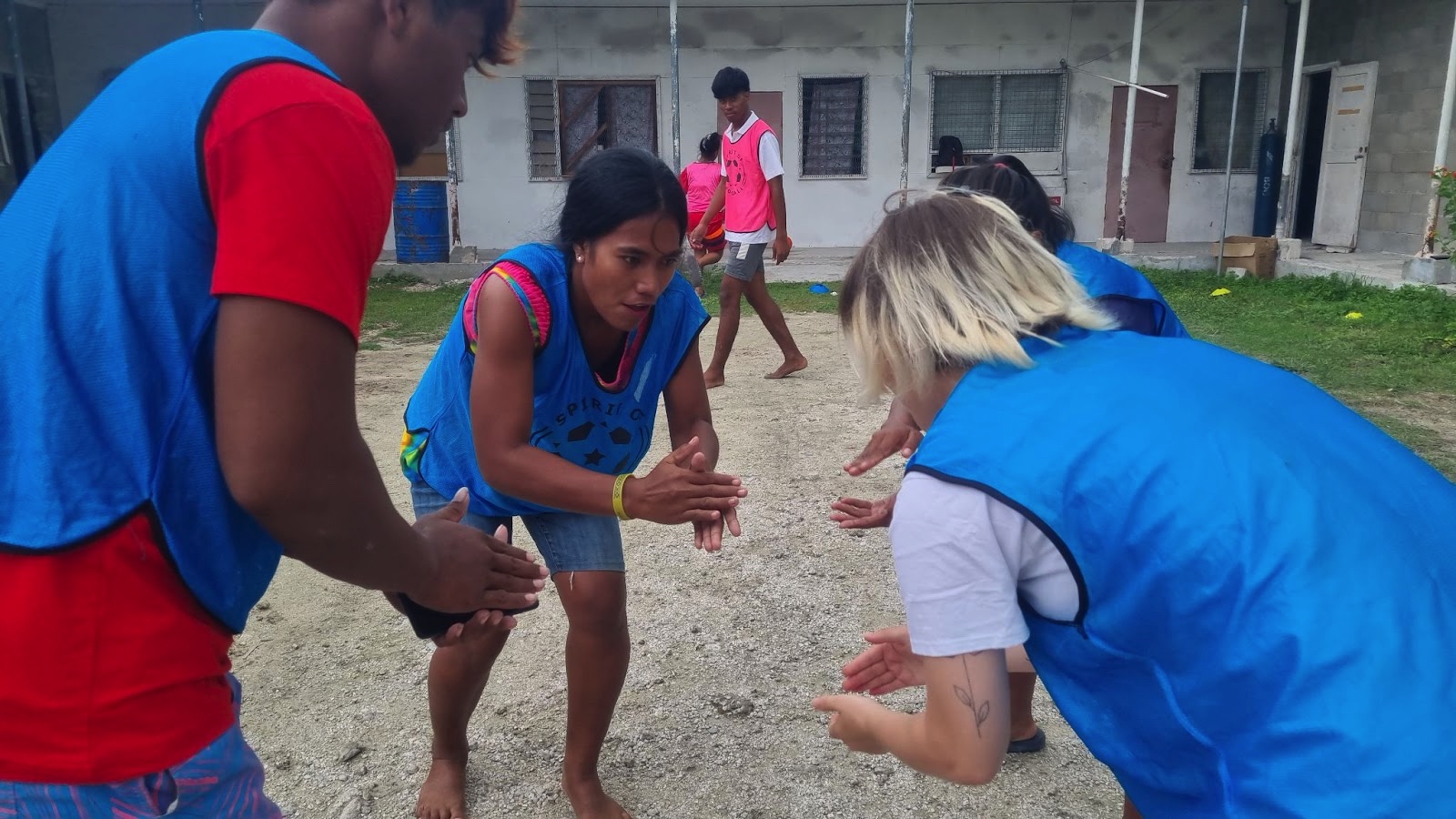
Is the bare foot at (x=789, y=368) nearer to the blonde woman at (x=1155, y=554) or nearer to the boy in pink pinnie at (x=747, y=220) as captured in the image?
the boy in pink pinnie at (x=747, y=220)

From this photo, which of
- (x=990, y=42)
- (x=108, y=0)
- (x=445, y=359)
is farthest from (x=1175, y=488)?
(x=108, y=0)

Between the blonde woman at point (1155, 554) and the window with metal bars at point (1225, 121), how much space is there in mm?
15552

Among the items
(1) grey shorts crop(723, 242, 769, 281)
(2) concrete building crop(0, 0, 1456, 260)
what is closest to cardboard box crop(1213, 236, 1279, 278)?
(2) concrete building crop(0, 0, 1456, 260)

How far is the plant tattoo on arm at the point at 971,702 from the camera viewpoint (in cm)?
131

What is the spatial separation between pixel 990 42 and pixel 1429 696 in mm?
15046

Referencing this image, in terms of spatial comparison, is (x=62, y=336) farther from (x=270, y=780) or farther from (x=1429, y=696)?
(x=270, y=780)

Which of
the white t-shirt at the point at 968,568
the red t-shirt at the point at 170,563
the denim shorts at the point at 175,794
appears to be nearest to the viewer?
the red t-shirt at the point at 170,563

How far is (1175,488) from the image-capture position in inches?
47.0

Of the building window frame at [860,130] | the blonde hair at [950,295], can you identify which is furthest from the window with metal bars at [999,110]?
the blonde hair at [950,295]

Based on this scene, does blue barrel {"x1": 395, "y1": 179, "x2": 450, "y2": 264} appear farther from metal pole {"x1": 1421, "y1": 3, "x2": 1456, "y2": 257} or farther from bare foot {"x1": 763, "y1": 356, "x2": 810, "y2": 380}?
metal pole {"x1": 1421, "y1": 3, "x2": 1456, "y2": 257}

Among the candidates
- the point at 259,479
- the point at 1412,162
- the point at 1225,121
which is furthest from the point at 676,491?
the point at 1225,121

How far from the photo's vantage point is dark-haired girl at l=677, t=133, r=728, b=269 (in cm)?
964

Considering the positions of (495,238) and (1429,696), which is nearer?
(1429,696)

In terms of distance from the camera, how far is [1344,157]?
1392 cm
